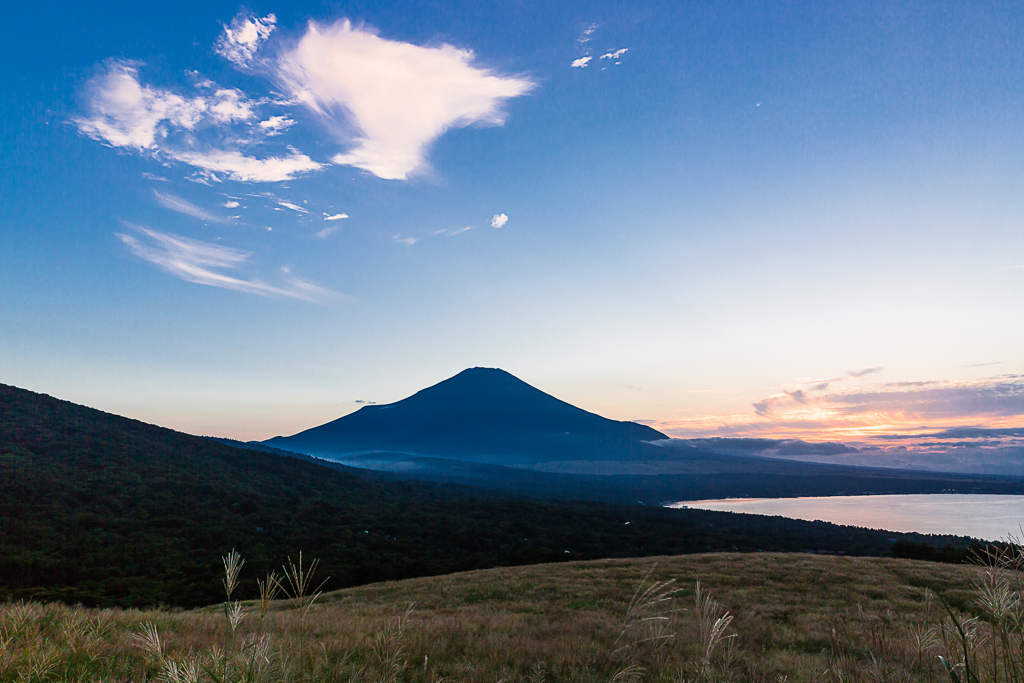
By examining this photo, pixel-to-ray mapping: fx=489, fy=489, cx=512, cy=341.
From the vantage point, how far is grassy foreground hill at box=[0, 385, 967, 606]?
1185 inches

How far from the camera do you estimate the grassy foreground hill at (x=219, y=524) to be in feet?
98.7

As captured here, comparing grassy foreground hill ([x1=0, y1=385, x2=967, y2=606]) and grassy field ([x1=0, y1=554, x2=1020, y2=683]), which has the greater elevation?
grassy field ([x1=0, y1=554, x2=1020, y2=683])

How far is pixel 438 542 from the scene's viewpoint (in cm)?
4862

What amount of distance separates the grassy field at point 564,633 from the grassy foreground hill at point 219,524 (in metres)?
14.2

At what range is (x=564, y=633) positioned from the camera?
8.49 metres

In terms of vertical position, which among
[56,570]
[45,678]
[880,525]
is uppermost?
A: [45,678]

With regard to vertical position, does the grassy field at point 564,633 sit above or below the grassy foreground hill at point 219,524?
above

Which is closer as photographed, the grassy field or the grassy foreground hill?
the grassy field

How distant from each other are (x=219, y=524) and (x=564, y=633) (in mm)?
47654

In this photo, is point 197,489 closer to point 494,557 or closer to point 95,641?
point 494,557

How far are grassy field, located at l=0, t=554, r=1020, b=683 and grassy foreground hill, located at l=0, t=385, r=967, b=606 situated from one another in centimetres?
1424

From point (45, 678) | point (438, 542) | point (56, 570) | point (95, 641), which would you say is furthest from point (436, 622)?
point (438, 542)

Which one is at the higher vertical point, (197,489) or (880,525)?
(197,489)

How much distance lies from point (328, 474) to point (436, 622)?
83.3m
